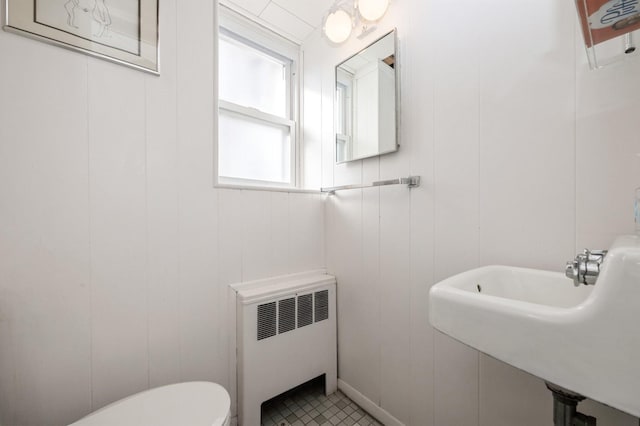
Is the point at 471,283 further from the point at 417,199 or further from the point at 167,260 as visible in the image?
the point at 167,260

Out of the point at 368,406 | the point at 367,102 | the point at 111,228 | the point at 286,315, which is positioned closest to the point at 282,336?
the point at 286,315

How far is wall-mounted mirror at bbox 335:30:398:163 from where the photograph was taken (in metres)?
1.14

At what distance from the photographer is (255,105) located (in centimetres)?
156

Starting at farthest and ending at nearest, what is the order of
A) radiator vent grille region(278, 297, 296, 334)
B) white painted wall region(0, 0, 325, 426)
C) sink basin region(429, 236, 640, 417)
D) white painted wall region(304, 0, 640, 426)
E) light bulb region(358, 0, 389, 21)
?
radiator vent grille region(278, 297, 296, 334), light bulb region(358, 0, 389, 21), white painted wall region(0, 0, 325, 426), white painted wall region(304, 0, 640, 426), sink basin region(429, 236, 640, 417)

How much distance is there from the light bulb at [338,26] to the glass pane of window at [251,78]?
56 cm

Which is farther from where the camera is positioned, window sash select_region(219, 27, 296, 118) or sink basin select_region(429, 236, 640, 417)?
window sash select_region(219, 27, 296, 118)

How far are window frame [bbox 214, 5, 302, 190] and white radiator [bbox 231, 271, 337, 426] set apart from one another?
0.54m

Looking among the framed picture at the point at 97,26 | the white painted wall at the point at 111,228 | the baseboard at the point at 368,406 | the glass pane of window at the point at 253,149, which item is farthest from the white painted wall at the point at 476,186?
the framed picture at the point at 97,26

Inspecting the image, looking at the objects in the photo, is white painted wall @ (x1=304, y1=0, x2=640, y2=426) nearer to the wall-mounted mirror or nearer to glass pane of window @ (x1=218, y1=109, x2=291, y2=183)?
the wall-mounted mirror

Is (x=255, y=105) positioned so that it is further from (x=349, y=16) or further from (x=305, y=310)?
(x=305, y=310)

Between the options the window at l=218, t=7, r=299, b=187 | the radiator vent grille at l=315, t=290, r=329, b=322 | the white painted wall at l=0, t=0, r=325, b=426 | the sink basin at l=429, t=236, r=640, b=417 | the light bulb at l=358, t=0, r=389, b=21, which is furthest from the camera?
the window at l=218, t=7, r=299, b=187

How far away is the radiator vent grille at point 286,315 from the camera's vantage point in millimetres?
1200

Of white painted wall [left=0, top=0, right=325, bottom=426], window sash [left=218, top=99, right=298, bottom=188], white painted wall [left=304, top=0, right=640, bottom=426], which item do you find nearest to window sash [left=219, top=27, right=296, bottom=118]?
window sash [left=218, top=99, right=298, bottom=188]

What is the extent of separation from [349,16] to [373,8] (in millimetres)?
127
